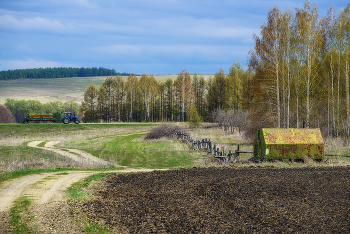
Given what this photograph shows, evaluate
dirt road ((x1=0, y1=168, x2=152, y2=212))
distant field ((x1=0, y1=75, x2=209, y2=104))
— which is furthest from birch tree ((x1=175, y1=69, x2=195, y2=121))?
dirt road ((x1=0, y1=168, x2=152, y2=212))

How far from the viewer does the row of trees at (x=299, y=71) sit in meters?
27.8

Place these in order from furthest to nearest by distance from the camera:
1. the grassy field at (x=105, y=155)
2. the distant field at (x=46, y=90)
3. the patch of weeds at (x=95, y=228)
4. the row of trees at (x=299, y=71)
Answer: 1. the distant field at (x=46, y=90)
2. the row of trees at (x=299, y=71)
3. the grassy field at (x=105, y=155)
4. the patch of weeds at (x=95, y=228)

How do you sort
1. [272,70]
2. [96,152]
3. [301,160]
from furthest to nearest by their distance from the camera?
[96,152], [272,70], [301,160]

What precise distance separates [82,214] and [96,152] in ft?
68.9

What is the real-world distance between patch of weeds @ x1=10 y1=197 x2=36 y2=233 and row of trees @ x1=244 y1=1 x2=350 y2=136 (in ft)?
69.2

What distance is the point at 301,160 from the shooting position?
18.3 m

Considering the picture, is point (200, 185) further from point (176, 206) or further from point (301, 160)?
point (301, 160)

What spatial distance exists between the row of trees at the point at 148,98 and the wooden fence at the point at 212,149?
33481mm

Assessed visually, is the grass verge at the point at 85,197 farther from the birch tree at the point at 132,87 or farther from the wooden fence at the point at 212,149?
the birch tree at the point at 132,87

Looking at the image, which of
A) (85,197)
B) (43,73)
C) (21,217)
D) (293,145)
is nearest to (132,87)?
(293,145)

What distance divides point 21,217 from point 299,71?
84.9ft

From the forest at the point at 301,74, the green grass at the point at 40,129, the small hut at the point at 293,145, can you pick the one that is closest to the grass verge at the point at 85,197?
the small hut at the point at 293,145

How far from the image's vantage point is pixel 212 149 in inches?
1075

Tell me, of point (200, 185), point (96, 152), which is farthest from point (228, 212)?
point (96, 152)
